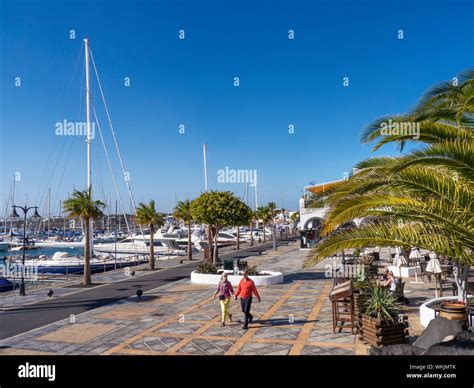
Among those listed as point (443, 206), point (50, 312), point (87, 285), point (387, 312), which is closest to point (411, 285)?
point (387, 312)

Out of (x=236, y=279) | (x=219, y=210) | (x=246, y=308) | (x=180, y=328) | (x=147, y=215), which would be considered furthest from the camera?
(x=147, y=215)

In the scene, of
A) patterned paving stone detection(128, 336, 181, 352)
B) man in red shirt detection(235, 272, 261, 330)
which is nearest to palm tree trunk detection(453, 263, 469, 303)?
man in red shirt detection(235, 272, 261, 330)

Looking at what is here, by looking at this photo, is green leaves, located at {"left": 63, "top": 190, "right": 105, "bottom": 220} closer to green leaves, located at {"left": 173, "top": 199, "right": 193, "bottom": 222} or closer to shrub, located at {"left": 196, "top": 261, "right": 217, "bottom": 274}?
shrub, located at {"left": 196, "top": 261, "right": 217, "bottom": 274}

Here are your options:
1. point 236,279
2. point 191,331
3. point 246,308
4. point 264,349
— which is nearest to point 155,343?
point 191,331

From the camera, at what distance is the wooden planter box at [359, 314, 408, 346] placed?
8.47m

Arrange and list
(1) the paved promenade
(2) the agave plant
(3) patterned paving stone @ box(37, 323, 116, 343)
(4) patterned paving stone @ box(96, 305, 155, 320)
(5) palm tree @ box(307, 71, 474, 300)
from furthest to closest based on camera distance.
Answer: (4) patterned paving stone @ box(96, 305, 155, 320)
(3) patterned paving stone @ box(37, 323, 116, 343)
(1) the paved promenade
(2) the agave plant
(5) palm tree @ box(307, 71, 474, 300)

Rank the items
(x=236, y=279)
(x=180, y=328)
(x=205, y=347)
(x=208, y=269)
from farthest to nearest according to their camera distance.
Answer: (x=208, y=269), (x=236, y=279), (x=180, y=328), (x=205, y=347)

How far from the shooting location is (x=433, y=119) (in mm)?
8906

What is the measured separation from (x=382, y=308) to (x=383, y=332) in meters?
0.52

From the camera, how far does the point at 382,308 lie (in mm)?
8633

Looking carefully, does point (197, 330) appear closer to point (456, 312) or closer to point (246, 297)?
point (246, 297)

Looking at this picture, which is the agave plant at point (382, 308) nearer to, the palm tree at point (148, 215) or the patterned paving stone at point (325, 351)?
the patterned paving stone at point (325, 351)
